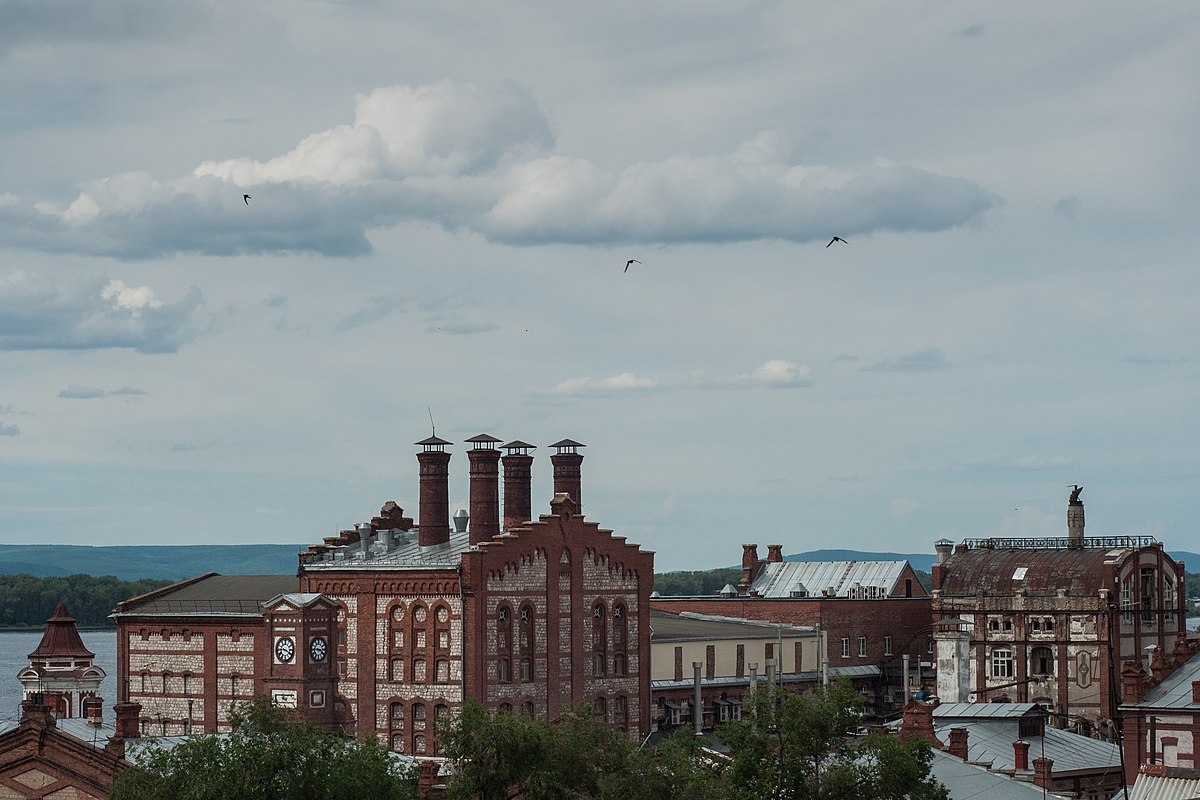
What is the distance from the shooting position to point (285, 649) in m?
90.2

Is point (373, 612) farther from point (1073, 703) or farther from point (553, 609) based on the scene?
point (1073, 703)

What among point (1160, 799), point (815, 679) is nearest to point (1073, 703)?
point (815, 679)

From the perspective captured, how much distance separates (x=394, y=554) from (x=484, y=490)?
6.20 meters

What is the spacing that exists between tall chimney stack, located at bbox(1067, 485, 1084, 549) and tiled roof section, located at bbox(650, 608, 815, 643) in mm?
18119

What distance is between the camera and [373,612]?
10050 cm

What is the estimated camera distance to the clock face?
295 ft

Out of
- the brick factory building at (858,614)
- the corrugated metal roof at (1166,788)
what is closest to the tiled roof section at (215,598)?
the brick factory building at (858,614)

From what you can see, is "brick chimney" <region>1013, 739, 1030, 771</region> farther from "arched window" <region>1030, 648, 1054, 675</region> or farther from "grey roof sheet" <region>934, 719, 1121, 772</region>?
"arched window" <region>1030, 648, 1054, 675</region>

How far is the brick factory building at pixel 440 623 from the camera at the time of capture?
98.6 m

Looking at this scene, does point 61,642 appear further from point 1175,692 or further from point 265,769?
point 1175,692

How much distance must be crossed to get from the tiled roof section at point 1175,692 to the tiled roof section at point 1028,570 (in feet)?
138

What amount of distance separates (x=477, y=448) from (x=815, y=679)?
3905 centimetres

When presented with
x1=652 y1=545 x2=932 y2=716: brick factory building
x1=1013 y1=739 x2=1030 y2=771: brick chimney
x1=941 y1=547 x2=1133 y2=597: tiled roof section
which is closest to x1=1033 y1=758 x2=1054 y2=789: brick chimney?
x1=1013 y1=739 x2=1030 y2=771: brick chimney

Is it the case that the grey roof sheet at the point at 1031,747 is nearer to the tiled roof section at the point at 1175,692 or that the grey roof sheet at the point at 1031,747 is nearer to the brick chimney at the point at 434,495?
the tiled roof section at the point at 1175,692
